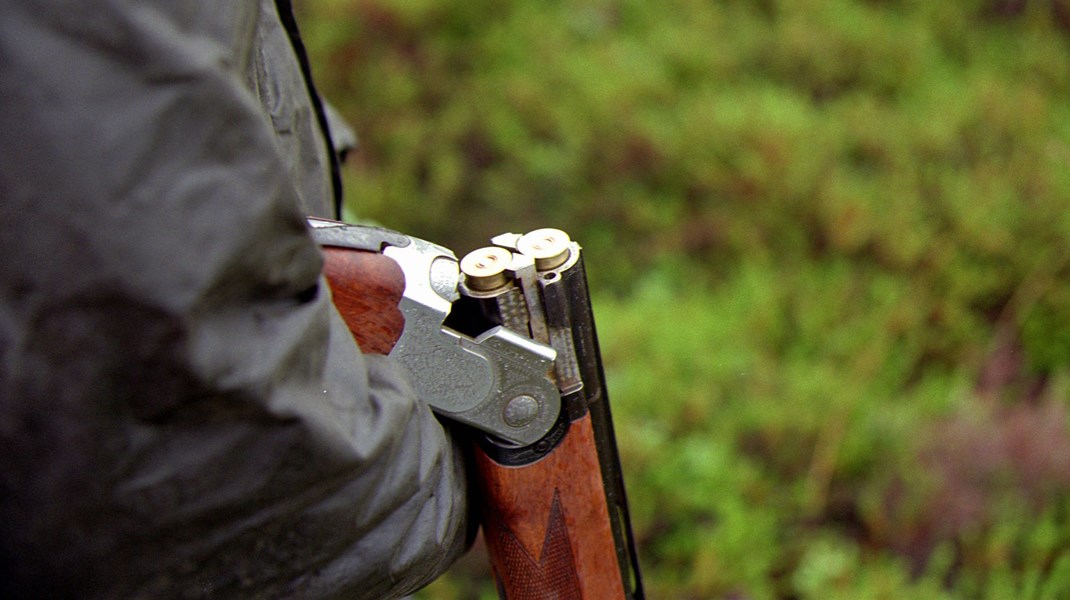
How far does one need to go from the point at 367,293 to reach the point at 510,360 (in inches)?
8.9

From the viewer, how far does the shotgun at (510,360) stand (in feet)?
4.22

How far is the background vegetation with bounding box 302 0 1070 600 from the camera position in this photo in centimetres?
260

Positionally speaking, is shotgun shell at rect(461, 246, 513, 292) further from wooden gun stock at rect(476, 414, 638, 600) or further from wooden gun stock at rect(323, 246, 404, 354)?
wooden gun stock at rect(476, 414, 638, 600)

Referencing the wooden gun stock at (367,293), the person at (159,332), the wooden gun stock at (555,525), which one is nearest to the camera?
the person at (159,332)

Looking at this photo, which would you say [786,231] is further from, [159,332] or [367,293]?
[159,332]

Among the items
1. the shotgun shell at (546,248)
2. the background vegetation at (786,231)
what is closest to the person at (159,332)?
the shotgun shell at (546,248)

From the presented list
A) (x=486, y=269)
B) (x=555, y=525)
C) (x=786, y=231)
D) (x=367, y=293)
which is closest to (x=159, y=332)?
(x=367, y=293)

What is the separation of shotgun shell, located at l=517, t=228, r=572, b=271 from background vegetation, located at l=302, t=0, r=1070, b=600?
148cm

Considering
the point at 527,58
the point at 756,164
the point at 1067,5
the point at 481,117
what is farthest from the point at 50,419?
the point at 1067,5

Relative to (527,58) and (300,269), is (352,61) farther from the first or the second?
(300,269)

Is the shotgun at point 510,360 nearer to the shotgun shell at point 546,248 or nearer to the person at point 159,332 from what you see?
the shotgun shell at point 546,248

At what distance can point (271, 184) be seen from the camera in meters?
0.94

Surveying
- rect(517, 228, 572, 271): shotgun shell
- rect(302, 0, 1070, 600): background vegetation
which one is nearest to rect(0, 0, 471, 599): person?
rect(517, 228, 572, 271): shotgun shell

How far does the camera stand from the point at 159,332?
2.91 feet
